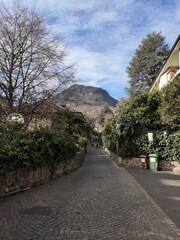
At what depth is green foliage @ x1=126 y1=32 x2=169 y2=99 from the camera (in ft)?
171

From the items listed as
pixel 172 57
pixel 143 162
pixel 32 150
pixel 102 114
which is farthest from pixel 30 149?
pixel 102 114

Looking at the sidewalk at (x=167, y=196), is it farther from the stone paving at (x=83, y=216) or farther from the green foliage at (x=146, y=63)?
the green foliage at (x=146, y=63)

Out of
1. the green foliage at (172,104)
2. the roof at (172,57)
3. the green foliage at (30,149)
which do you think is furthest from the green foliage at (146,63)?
the green foliage at (30,149)

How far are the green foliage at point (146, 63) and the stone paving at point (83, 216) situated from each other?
145 ft

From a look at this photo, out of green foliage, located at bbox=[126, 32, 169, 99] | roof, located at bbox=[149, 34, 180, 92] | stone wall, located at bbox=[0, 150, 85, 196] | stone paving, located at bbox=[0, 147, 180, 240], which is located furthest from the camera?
green foliage, located at bbox=[126, 32, 169, 99]

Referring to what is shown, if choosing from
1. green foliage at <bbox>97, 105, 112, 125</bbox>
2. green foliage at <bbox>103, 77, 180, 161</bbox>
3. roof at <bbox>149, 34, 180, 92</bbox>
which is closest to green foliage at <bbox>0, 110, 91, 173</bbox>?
green foliage at <bbox>103, 77, 180, 161</bbox>

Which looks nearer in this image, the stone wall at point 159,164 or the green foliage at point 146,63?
the stone wall at point 159,164

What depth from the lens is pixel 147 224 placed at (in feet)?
21.0

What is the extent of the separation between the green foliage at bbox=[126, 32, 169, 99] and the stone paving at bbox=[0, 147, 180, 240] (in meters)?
44.1

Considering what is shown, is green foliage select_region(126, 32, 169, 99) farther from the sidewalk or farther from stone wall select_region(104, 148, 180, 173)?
the sidewalk

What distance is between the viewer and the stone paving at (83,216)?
5570mm

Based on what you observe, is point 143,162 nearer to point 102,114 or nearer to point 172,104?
point 172,104

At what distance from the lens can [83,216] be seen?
6930 mm

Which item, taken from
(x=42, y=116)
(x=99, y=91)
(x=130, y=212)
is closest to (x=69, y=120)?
(x=42, y=116)
